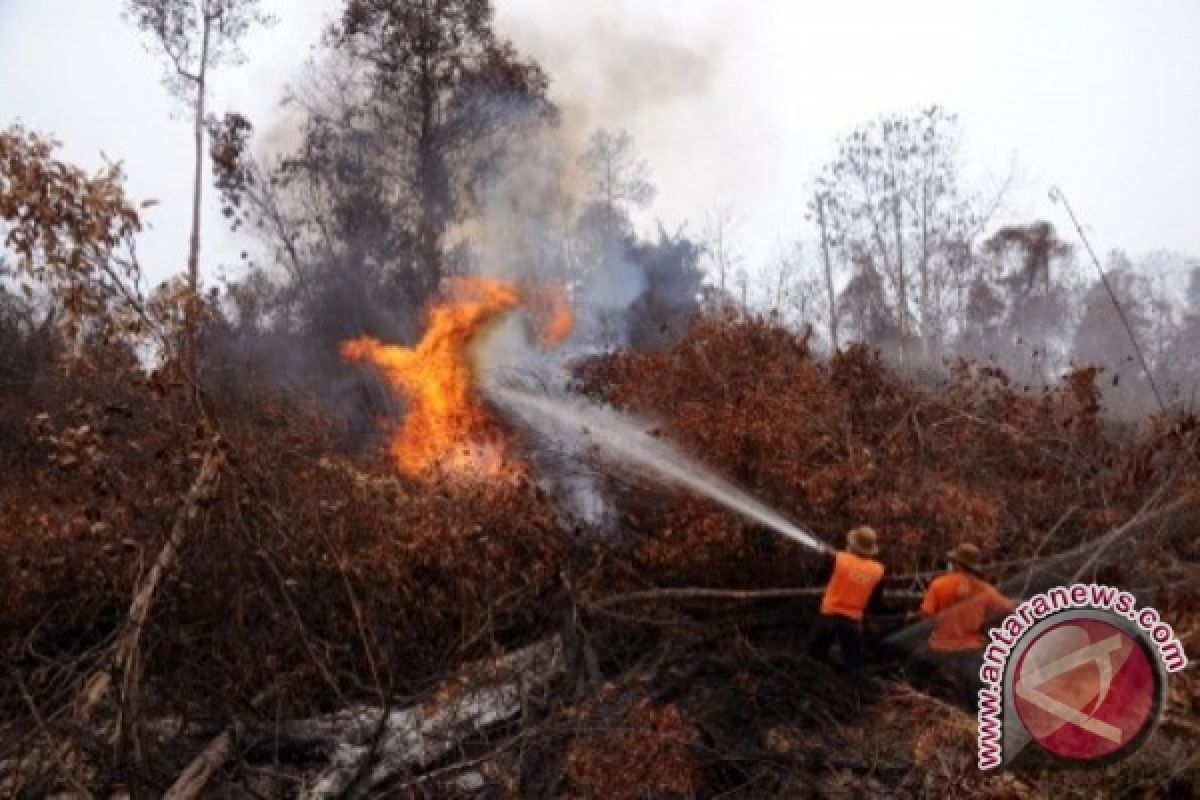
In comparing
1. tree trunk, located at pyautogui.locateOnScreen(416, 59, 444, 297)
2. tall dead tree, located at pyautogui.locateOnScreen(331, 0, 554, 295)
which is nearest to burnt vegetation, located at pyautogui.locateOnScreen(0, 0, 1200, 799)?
tree trunk, located at pyautogui.locateOnScreen(416, 59, 444, 297)

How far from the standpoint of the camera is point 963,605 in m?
7.31

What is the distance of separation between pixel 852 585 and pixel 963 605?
3.02ft

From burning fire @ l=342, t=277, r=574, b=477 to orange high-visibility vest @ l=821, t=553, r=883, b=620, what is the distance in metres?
4.64

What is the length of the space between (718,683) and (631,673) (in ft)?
2.80

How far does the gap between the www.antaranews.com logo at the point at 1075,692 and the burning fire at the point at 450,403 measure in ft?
20.9

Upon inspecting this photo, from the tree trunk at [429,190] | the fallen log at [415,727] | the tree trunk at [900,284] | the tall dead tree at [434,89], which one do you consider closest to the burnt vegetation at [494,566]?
the fallen log at [415,727]

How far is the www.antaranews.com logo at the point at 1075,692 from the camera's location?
6.32 meters

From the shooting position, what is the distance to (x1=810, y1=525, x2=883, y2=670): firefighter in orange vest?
7.74 meters

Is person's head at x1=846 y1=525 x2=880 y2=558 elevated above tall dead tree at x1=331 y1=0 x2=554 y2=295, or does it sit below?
below

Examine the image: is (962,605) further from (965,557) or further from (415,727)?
(415,727)

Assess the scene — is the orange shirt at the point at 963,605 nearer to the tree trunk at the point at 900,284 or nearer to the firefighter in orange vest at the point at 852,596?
the firefighter in orange vest at the point at 852,596

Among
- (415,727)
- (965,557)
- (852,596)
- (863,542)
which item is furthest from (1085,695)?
(415,727)

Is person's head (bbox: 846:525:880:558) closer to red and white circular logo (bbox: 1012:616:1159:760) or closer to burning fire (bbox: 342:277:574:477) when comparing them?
red and white circular logo (bbox: 1012:616:1159:760)

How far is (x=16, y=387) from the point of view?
16.0m
